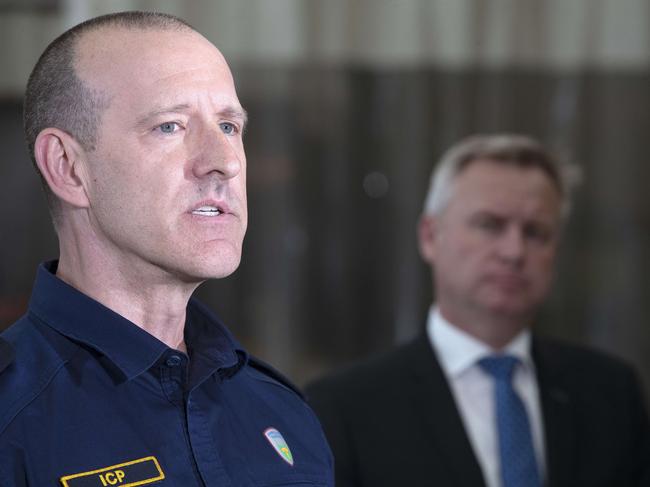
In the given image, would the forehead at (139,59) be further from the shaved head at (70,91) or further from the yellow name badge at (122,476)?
the yellow name badge at (122,476)

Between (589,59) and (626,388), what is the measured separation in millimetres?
1075

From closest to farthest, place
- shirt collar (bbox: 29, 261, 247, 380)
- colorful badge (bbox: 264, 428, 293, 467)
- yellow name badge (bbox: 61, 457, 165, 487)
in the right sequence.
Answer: yellow name badge (bbox: 61, 457, 165, 487) < shirt collar (bbox: 29, 261, 247, 380) < colorful badge (bbox: 264, 428, 293, 467)

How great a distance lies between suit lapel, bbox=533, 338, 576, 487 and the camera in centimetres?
222

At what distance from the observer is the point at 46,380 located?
3.70 feet

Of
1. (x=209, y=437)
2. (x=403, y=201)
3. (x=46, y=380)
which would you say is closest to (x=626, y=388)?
(x=403, y=201)

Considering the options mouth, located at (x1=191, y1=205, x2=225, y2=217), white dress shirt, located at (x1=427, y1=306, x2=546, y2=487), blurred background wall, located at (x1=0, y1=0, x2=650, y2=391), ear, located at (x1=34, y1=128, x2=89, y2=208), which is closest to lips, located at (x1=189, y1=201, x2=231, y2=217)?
mouth, located at (x1=191, y1=205, x2=225, y2=217)

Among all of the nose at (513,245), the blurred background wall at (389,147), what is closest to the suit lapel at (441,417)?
the nose at (513,245)

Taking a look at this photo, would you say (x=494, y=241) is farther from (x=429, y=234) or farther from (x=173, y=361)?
(x=173, y=361)

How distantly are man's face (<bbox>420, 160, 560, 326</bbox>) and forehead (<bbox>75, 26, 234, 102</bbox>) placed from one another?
1.20 meters

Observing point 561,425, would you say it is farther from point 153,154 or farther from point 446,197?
point 153,154

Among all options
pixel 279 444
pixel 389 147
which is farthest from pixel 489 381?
pixel 279 444

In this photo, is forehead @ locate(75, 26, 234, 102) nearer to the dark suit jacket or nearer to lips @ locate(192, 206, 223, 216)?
lips @ locate(192, 206, 223, 216)

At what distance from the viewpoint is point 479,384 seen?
2309 mm

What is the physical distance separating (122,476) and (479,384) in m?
1.31
